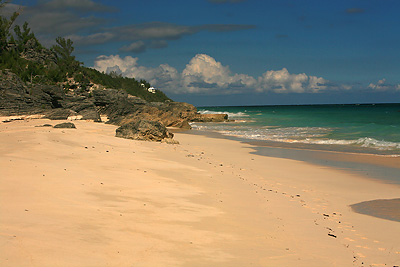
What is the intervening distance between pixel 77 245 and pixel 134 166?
6.33m

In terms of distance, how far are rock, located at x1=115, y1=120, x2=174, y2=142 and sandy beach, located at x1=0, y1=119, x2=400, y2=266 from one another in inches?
292

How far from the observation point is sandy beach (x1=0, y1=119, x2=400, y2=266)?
14.1 ft

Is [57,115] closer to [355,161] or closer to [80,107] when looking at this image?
[80,107]

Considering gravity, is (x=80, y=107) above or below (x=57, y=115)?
above

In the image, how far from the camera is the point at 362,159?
1677 cm

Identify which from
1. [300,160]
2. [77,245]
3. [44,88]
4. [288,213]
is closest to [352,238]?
[288,213]

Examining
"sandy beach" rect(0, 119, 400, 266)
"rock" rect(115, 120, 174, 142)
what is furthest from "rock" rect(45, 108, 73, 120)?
"sandy beach" rect(0, 119, 400, 266)

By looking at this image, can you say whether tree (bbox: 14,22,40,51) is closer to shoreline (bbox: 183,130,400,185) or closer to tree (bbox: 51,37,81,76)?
tree (bbox: 51,37,81,76)

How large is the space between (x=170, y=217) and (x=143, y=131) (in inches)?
514

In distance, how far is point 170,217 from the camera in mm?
5992

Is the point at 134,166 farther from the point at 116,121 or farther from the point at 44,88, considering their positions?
the point at 44,88

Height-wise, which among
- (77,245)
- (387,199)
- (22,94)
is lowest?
(387,199)

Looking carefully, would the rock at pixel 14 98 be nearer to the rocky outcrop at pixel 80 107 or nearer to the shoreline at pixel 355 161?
the rocky outcrop at pixel 80 107

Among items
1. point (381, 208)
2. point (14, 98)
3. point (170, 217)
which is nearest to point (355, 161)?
point (381, 208)
